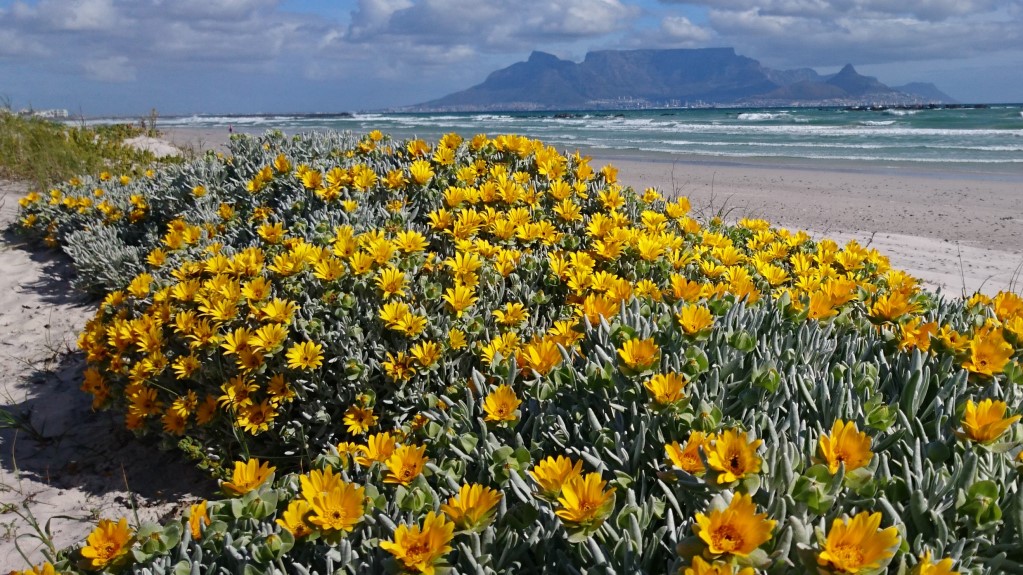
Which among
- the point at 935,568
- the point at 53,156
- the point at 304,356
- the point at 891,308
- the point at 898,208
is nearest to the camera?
the point at 935,568

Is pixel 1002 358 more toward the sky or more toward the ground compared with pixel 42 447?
more toward the sky

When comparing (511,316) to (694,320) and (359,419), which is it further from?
(694,320)

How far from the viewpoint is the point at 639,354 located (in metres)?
1.56

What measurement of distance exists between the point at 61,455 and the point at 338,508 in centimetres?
246

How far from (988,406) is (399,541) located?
113cm

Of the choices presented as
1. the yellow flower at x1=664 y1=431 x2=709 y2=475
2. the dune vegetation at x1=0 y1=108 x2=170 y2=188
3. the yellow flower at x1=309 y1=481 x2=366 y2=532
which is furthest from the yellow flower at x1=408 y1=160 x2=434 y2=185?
the dune vegetation at x1=0 y1=108 x2=170 y2=188

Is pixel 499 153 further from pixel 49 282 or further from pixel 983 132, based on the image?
pixel 983 132

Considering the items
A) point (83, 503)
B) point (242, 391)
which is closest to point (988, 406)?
point (242, 391)

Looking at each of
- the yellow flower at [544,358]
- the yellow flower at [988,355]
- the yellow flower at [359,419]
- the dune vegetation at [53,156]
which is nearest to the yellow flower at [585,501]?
the yellow flower at [544,358]

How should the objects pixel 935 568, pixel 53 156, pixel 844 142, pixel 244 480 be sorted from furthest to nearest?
pixel 844 142 → pixel 53 156 → pixel 244 480 → pixel 935 568

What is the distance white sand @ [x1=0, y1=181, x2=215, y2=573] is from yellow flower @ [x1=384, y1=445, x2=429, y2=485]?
154 cm

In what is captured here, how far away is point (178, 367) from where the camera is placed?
242cm

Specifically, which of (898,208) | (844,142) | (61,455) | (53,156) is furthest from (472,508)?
(844,142)

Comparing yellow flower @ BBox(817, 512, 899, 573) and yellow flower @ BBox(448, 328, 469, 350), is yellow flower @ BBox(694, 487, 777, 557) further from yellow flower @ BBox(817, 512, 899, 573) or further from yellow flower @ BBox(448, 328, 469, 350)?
yellow flower @ BBox(448, 328, 469, 350)
